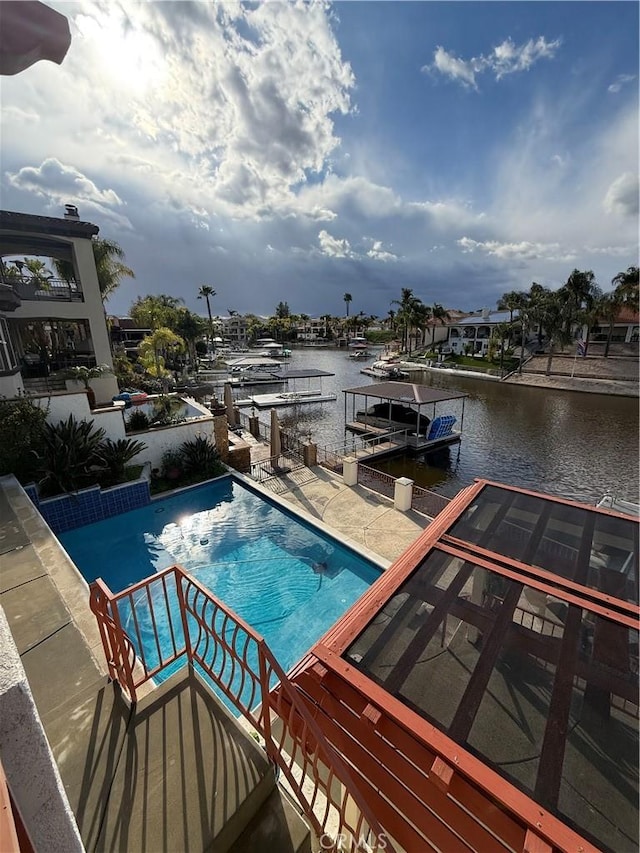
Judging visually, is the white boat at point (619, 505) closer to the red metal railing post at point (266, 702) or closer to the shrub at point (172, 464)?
the red metal railing post at point (266, 702)

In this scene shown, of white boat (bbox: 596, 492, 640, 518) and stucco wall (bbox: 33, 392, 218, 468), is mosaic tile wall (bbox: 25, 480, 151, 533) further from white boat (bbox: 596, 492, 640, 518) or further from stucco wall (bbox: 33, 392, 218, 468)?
white boat (bbox: 596, 492, 640, 518)

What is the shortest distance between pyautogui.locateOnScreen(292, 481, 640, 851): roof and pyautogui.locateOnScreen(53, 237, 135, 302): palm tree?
22247 mm

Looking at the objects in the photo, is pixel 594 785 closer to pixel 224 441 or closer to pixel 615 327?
pixel 224 441

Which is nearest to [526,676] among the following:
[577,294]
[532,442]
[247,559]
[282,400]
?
[247,559]

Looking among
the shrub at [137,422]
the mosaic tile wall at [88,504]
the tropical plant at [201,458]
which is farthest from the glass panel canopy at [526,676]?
the shrub at [137,422]

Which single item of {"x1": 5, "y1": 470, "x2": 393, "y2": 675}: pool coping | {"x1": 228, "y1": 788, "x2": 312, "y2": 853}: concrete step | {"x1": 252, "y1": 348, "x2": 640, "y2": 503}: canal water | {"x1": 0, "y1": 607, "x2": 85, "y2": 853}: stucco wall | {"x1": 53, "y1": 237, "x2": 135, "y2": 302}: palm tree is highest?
{"x1": 53, "y1": 237, "x2": 135, "y2": 302}: palm tree

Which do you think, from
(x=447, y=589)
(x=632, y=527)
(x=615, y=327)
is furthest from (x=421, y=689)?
(x=615, y=327)

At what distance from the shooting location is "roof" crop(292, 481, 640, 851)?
2025 millimetres

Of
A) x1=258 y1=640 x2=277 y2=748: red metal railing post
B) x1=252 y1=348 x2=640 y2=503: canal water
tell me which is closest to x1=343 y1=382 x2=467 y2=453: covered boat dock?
x1=252 y1=348 x2=640 y2=503: canal water

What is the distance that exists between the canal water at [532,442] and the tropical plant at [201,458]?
8010mm

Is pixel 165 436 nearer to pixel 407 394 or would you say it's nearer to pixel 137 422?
pixel 137 422

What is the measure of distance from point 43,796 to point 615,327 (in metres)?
63.9

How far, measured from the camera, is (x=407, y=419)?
21391 millimetres

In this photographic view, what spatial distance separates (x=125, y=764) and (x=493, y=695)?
9.17ft
